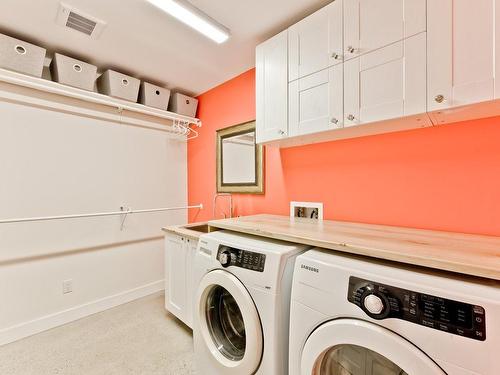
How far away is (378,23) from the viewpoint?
1276mm

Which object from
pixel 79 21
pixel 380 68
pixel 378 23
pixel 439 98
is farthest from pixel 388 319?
pixel 79 21

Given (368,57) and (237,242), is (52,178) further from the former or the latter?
(368,57)

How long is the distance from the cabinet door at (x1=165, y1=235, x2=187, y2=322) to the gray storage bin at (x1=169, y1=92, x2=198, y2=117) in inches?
60.8

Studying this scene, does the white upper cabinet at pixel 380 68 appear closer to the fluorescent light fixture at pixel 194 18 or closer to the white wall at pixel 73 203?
the fluorescent light fixture at pixel 194 18

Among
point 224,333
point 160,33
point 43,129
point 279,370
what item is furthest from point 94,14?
point 279,370

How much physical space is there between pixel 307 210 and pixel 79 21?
7.29 ft

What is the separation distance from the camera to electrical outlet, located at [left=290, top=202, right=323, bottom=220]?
1.94 m

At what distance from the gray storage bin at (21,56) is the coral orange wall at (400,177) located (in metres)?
1.75

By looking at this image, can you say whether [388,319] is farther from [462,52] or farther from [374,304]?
Result: [462,52]

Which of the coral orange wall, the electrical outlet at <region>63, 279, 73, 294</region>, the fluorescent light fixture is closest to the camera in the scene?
the coral orange wall

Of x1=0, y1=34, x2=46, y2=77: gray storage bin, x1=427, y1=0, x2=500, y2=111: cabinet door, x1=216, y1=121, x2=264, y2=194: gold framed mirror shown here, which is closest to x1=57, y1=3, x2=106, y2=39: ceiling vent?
x1=0, y1=34, x2=46, y2=77: gray storage bin

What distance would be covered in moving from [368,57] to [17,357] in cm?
314

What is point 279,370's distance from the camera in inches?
45.8

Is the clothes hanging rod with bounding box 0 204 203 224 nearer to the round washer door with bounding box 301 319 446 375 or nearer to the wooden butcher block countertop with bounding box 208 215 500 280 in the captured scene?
the wooden butcher block countertop with bounding box 208 215 500 280
